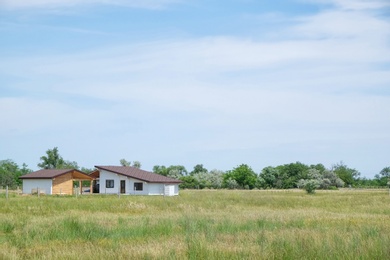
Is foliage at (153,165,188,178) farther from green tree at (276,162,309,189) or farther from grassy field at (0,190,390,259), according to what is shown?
grassy field at (0,190,390,259)

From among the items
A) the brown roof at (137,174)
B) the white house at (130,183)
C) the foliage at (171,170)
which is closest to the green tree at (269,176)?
the foliage at (171,170)

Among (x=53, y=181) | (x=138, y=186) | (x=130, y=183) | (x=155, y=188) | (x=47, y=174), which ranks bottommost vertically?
(x=155, y=188)

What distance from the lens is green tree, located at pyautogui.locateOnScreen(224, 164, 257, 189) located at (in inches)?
3954

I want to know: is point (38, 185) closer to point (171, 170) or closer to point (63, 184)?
point (63, 184)

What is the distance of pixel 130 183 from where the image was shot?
63.8 metres

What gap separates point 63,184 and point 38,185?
9.27 feet

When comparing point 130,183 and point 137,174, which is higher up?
point 137,174

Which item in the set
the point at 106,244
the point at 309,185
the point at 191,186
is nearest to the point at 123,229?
the point at 106,244

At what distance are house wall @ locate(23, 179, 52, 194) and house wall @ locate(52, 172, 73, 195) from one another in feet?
1.89

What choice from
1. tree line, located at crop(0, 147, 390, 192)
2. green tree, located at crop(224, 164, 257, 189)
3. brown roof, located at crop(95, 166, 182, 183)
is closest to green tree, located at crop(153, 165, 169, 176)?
tree line, located at crop(0, 147, 390, 192)

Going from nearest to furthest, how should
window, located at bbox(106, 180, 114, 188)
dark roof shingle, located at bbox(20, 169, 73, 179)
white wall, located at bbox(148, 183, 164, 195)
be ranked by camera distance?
dark roof shingle, located at bbox(20, 169, 73, 179), white wall, located at bbox(148, 183, 164, 195), window, located at bbox(106, 180, 114, 188)

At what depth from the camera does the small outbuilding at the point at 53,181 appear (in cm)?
6053

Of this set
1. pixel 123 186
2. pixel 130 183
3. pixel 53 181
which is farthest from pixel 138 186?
pixel 53 181

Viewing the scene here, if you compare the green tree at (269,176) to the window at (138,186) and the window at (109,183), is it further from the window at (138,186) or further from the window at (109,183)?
the window at (109,183)
